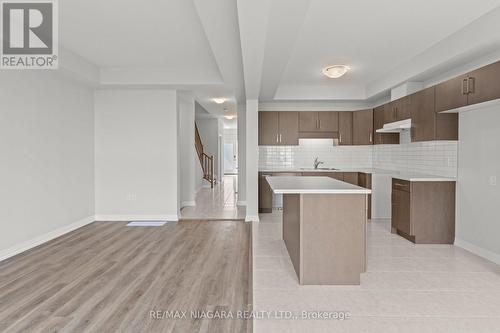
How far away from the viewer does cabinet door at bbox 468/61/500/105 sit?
306cm

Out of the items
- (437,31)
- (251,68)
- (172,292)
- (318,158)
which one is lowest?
(172,292)

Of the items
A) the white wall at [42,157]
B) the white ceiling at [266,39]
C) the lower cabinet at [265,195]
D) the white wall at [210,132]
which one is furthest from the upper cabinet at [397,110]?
the white wall at [210,132]

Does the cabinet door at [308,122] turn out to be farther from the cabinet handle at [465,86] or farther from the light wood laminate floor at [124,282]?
the cabinet handle at [465,86]

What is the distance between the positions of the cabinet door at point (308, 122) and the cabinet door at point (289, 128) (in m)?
0.09

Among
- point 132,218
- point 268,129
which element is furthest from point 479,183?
point 132,218

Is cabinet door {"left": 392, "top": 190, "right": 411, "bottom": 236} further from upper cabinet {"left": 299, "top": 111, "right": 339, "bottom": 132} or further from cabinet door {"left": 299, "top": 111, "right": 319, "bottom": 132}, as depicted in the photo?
cabinet door {"left": 299, "top": 111, "right": 319, "bottom": 132}

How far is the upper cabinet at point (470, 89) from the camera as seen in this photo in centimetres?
310

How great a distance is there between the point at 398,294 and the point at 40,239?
15.2ft

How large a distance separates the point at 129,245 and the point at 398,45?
461cm

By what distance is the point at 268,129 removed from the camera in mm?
6699

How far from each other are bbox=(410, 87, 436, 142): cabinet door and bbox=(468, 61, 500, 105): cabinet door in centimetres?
75

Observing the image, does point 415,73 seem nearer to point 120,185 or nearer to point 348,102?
point 348,102

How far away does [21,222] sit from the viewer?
13.0 feet

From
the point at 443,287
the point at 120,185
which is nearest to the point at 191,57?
the point at 120,185
